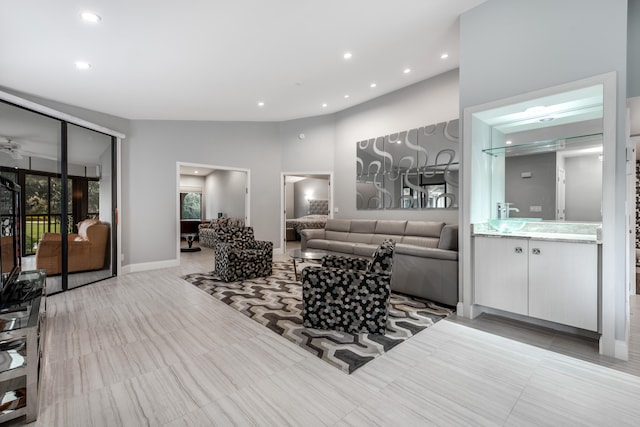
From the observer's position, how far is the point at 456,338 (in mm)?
2504

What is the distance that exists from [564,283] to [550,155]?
1.31m

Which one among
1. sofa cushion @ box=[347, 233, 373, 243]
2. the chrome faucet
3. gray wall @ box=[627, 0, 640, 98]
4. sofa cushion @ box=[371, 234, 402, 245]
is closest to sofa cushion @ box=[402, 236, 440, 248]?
sofa cushion @ box=[371, 234, 402, 245]

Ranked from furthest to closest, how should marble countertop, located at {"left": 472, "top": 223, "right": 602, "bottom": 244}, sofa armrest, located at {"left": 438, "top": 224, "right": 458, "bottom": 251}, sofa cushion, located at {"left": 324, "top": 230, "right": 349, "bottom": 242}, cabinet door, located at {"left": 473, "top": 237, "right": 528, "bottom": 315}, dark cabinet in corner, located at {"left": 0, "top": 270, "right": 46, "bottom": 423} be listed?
1. sofa cushion, located at {"left": 324, "top": 230, "right": 349, "bottom": 242}
2. sofa armrest, located at {"left": 438, "top": 224, "right": 458, "bottom": 251}
3. cabinet door, located at {"left": 473, "top": 237, "right": 528, "bottom": 315}
4. marble countertop, located at {"left": 472, "top": 223, "right": 602, "bottom": 244}
5. dark cabinet in corner, located at {"left": 0, "top": 270, "right": 46, "bottom": 423}

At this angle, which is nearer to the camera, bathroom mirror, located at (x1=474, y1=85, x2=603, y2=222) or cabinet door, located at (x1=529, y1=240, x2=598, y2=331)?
cabinet door, located at (x1=529, y1=240, x2=598, y2=331)

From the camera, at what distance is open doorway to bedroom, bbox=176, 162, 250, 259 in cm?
888

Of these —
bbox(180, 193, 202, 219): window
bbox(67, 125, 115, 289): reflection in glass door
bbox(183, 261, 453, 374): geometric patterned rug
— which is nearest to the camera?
bbox(183, 261, 453, 374): geometric patterned rug

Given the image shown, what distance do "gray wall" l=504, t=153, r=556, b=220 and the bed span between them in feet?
20.1

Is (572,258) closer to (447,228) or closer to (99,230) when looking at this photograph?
(447,228)

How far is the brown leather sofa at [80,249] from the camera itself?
3779 millimetres

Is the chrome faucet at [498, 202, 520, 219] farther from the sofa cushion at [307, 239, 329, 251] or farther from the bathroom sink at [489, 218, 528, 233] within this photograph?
the sofa cushion at [307, 239, 329, 251]

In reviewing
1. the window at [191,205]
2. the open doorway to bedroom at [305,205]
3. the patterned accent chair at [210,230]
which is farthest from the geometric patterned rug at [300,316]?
the window at [191,205]

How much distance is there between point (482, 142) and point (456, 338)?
208 cm

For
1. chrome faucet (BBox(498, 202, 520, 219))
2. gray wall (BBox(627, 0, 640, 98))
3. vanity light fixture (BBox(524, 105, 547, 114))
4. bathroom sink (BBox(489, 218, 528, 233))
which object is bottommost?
bathroom sink (BBox(489, 218, 528, 233))

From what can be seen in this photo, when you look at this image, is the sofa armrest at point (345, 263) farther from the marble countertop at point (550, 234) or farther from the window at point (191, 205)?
the window at point (191, 205)
